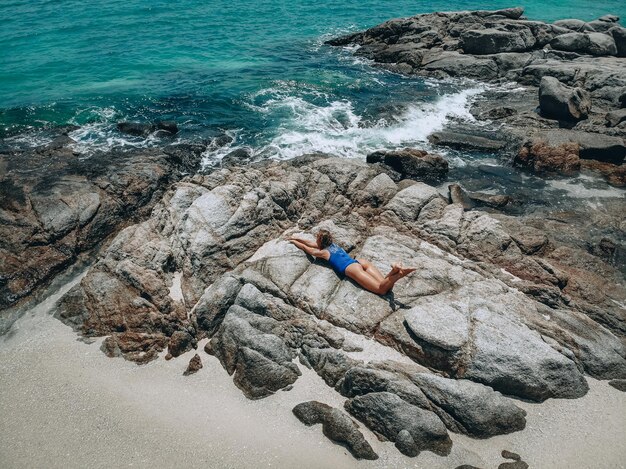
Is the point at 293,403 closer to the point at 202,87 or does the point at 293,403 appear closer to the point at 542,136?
the point at 542,136

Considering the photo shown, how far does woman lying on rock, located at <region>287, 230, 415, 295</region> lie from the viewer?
1159 centimetres

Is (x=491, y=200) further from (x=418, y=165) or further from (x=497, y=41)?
(x=497, y=41)

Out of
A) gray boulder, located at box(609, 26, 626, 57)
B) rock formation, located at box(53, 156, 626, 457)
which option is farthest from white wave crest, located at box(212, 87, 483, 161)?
gray boulder, located at box(609, 26, 626, 57)

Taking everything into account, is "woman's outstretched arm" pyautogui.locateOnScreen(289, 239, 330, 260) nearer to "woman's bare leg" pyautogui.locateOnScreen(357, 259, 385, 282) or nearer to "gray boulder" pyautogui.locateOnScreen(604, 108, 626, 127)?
"woman's bare leg" pyautogui.locateOnScreen(357, 259, 385, 282)

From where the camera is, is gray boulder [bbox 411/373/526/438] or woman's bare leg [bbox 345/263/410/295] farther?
woman's bare leg [bbox 345/263/410/295]

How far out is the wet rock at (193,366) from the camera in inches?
439

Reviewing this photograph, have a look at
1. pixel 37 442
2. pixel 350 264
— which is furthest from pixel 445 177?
pixel 37 442

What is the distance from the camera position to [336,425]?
9570mm

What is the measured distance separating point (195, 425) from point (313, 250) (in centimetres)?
615

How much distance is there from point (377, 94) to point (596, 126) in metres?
14.5

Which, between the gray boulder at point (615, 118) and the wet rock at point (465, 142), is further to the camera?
the gray boulder at point (615, 118)

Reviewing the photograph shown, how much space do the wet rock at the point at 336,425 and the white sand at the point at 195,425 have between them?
16 cm

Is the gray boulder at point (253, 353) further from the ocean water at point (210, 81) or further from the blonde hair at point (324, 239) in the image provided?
the ocean water at point (210, 81)

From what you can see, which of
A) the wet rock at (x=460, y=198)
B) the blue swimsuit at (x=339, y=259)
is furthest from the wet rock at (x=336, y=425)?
the wet rock at (x=460, y=198)
